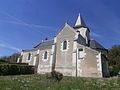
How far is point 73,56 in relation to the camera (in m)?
28.9

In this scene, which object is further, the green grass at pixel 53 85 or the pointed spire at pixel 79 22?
the pointed spire at pixel 79 22

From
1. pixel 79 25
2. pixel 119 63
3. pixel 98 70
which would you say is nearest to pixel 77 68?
pixel 98 70

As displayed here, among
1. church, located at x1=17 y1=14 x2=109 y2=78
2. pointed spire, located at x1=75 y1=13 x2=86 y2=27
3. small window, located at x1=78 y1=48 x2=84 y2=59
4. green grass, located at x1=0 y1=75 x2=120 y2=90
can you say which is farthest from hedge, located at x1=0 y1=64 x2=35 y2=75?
pointed spire, located at x1=75 y1=13 x2=86 y2=27

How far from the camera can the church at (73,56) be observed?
26.8 m

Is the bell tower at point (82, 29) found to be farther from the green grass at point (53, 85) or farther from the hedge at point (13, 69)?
the green grass at point (53, 85)

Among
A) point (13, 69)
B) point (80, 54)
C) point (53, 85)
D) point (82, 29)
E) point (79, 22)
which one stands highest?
point (79, 22)

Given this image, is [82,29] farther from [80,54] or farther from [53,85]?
[53,85]

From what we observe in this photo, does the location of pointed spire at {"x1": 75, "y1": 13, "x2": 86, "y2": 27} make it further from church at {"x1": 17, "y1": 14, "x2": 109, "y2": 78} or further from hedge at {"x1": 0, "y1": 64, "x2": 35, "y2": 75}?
hedge at {"x1": 0, "y1": 64, "x2": 35, "y2": 75}

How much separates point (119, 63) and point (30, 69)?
86.2ft

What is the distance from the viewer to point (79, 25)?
37.8 metres

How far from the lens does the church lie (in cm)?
2679

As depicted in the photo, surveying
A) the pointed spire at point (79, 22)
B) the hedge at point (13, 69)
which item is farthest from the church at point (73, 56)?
the hedge at point (13, 69)

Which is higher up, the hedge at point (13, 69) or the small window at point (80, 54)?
the small window at point (80, 54)

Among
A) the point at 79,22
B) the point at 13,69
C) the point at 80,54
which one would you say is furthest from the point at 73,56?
the point at 79,22
